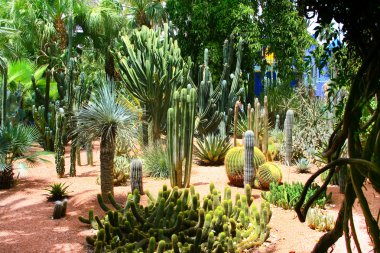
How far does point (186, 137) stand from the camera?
8.10m

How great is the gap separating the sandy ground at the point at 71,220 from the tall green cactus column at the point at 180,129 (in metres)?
0.69

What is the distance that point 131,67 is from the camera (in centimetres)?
1045

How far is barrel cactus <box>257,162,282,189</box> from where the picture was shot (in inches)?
335

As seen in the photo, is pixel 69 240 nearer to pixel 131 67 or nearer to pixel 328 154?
pixel 328 154

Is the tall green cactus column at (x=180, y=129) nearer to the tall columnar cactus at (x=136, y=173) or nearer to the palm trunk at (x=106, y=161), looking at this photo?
the tall columnar cactus at (x=136, y=173)

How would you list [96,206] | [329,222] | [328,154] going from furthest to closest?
[96,206], [329,222], [328,154]

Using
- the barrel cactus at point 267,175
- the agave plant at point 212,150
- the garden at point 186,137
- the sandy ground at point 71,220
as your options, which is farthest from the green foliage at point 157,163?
the barrel cactus at point 267,175

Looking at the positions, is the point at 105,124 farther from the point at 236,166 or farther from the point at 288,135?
the point at 288,135

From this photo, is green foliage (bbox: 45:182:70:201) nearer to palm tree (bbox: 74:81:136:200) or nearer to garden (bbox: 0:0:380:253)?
garden (bbox: 0:0:380:253)

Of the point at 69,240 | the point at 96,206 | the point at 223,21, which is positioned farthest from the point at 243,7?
the point at 69,240

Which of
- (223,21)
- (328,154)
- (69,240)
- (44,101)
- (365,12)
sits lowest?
(69,240)

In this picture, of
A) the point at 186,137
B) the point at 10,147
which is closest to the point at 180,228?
the point at 186,137

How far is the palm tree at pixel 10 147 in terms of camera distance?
864 centimetres

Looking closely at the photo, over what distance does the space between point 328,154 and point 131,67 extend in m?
8.74
